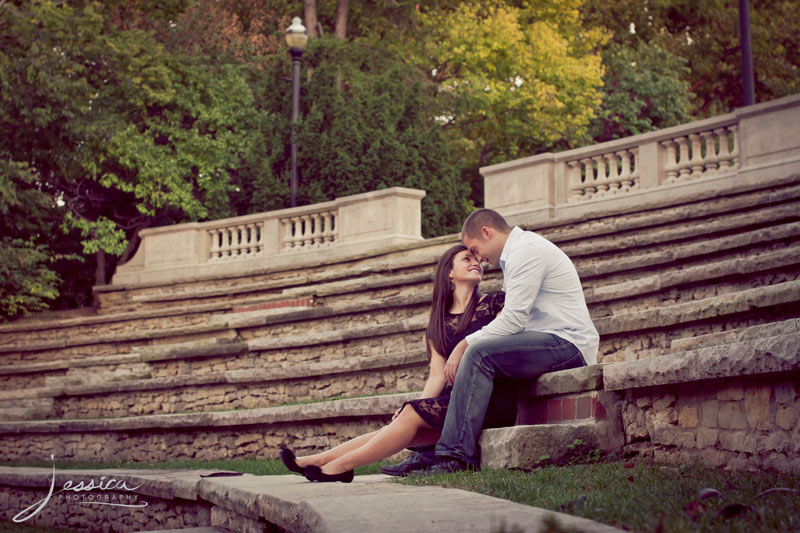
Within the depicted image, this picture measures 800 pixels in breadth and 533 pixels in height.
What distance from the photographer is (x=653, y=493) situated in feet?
12.1

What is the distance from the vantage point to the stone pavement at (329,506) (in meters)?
3.05

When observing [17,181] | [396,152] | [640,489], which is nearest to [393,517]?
[640,489]

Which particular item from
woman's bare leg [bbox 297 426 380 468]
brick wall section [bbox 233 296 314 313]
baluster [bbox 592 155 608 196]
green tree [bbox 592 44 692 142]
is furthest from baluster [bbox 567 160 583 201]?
green tree [bbox 592 44 692 142]

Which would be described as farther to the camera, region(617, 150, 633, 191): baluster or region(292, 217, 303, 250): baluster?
region(292, 217, 303, 250): baluster

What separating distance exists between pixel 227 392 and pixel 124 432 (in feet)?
4.14

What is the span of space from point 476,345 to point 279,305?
951 cm

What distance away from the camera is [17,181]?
19.8 m

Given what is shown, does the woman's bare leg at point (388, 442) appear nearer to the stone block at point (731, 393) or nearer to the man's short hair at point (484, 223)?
the man's short hair at point (484, 223)

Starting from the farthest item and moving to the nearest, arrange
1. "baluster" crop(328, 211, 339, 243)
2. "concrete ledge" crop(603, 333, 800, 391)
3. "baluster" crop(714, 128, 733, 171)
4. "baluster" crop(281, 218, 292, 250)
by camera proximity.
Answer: "baluster" crop(281, 218, 292, 250), "baluster" crop(328, 211, 339, 243), "baluster" crop(714, 128, 733, 171), "concrete ledge" crop(603, 333, 800, 391)

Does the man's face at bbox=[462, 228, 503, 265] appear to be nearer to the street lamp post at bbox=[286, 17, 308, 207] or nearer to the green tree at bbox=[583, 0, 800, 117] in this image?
the street lamp post at bbox=[286, 17, 308, 207]

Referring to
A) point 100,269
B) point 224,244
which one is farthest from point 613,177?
point 100,269

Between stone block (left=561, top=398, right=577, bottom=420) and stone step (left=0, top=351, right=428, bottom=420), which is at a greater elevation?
stone step (left=0, top=351, right=428, bottom=420)

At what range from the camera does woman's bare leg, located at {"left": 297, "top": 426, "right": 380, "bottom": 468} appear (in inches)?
215

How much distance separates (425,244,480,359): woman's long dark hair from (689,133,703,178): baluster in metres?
7.84
